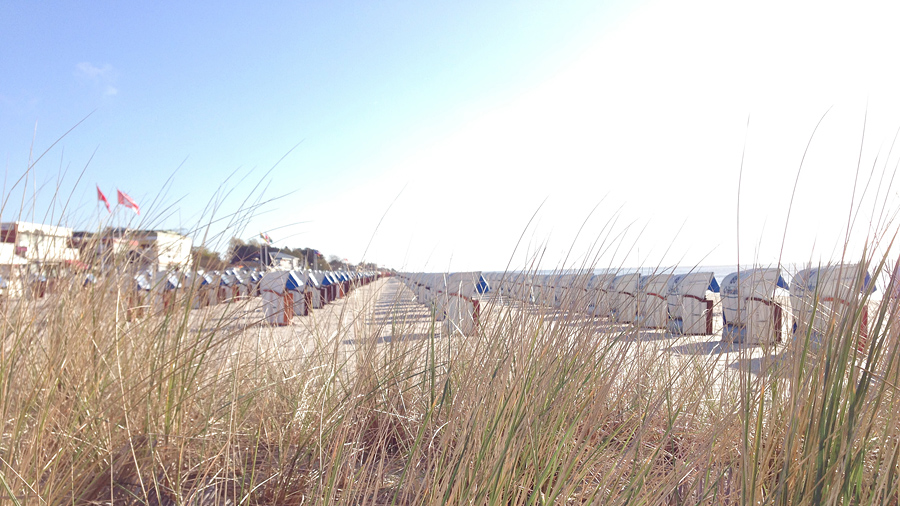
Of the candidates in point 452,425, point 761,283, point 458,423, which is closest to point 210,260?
point 458,423

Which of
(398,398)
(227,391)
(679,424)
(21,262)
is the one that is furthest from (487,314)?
(21,262)

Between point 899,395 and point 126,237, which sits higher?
point 126,237

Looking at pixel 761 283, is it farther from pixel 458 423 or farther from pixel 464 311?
pixel 458 423

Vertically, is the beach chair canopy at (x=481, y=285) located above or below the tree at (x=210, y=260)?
below

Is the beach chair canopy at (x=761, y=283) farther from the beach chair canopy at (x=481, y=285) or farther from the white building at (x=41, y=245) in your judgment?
the white building at (x=41, y=245)

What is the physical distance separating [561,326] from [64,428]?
4.06 ft

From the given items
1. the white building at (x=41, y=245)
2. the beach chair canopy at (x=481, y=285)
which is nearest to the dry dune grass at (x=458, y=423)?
the white building at (x=41, y=245)

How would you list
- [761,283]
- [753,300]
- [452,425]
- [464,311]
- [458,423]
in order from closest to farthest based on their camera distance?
1. [452,425]
2. [458,423]
3. [753,300]
4. [761,283]
5. [464,311]

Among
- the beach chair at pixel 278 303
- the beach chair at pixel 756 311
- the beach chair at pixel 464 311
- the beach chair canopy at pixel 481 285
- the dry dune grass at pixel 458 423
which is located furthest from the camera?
the beach chair canopy at pixel 481 285

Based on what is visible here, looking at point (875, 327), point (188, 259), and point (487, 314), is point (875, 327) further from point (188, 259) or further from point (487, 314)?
point (188, 259)

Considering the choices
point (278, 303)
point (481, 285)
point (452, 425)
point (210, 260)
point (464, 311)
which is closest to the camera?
point (452, 425)

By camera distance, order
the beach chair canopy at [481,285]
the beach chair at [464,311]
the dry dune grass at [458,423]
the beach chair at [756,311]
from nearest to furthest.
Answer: the dry dune grass at [458,423], the beach chair at [756,311], the beach chair at [464,311], the beach chair canopy at [481,285]

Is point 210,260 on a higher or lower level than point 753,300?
higher

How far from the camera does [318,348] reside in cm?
214
